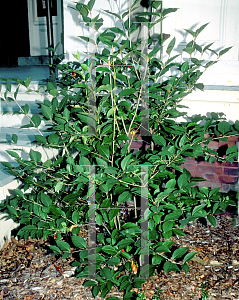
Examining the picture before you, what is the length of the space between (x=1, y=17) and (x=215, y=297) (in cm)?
714

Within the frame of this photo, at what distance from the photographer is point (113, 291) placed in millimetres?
1683

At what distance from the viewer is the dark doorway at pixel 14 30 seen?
250 inches

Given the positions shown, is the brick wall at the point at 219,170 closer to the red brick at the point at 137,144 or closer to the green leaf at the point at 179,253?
the red brick at the point at 137,144

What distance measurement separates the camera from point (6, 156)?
243cm

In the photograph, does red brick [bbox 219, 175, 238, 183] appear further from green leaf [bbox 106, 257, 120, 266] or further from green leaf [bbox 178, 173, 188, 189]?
green leaf [bbox 106, 257, 120, 266]

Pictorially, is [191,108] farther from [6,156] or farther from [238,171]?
[6,156]

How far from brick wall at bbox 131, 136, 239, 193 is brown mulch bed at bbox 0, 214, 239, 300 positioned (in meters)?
0.59

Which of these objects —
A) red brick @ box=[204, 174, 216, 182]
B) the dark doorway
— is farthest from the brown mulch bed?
the dark doorway

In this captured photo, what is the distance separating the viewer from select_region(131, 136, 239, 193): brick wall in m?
2.63

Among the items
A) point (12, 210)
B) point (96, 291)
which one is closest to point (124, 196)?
point (96, 291)

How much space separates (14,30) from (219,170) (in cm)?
598

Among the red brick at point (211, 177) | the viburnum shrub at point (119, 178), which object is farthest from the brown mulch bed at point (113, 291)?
the red brick at point (211, 177)

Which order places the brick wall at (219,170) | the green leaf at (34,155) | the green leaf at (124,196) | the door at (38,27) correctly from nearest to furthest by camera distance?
the green leaf at (124,196), the green leaf at (34,155), the brick wall at (219,170), the door at (38,27)

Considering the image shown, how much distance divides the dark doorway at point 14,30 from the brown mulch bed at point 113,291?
5429 millimetres
